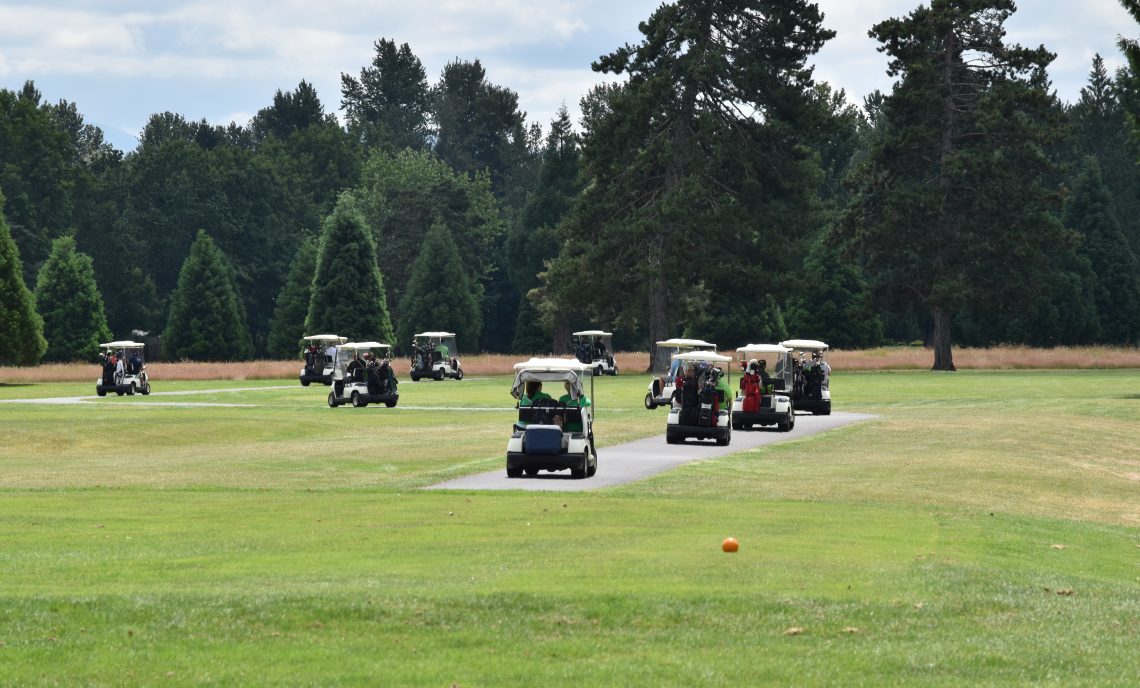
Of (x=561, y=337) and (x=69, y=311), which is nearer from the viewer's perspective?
(x=69, y=311)

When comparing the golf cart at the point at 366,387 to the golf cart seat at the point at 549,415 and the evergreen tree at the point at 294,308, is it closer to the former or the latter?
the golf cart seat at the point at 549,415

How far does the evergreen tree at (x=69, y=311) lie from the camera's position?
94875mm

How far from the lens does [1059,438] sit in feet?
123

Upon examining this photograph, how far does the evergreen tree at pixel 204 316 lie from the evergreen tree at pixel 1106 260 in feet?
186

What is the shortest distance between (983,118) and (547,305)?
32.2 meters

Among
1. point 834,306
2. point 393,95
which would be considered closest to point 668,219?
point 834,306

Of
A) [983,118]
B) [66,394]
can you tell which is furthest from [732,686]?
[983,118]

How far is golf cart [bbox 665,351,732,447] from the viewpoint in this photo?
33.2m

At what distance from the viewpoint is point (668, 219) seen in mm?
80250

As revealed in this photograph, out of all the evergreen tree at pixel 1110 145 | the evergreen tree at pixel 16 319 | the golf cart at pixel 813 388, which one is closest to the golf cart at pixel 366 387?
the golf cart at pixel 813 388

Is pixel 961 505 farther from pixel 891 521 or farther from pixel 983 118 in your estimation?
pixel 983 118

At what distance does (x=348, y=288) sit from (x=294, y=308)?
1769 cm

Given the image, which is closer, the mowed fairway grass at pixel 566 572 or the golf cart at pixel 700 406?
the mowed fairway grass at pixel 566 572

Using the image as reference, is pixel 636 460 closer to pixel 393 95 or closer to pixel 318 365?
pixel 318 365
